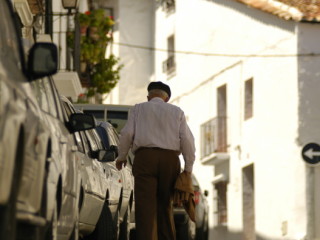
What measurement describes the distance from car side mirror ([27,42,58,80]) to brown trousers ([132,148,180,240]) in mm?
4191

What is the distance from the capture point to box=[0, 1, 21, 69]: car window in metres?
7.53

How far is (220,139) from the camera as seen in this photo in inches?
1479

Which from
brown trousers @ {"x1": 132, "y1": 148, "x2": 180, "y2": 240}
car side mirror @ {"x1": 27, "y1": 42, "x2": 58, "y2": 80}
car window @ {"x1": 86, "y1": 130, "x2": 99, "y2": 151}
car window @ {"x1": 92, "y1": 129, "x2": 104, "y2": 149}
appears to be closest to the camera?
car side mirror @ {"x1": 27, "y1": 42, "x2": 58, "y2": 80}

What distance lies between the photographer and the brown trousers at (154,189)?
39.5 ft

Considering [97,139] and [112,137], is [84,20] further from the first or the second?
[97,139]

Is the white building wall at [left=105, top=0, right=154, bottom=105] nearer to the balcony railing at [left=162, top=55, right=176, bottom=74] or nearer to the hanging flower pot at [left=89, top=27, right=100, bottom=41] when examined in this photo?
the balcony railing at [left=162, top=55, right=176, bottom=74]

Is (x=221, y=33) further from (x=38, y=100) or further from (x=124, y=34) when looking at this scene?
(x=38, y=100)

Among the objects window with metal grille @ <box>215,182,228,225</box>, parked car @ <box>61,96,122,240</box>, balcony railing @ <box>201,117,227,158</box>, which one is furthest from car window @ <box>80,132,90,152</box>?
window with metal grille @ <box>215,182,228,225</box>

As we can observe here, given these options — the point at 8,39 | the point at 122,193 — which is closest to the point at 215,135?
the point at 122,193

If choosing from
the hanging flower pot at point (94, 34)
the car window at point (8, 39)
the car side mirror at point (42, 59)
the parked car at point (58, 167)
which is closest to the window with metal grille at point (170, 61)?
the hanging flower pot at point (94, 34)

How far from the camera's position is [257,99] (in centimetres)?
3522

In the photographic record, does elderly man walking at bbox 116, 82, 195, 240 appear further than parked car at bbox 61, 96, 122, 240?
Yes

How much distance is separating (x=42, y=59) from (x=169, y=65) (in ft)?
118

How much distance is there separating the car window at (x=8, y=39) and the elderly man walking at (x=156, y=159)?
4.41m
